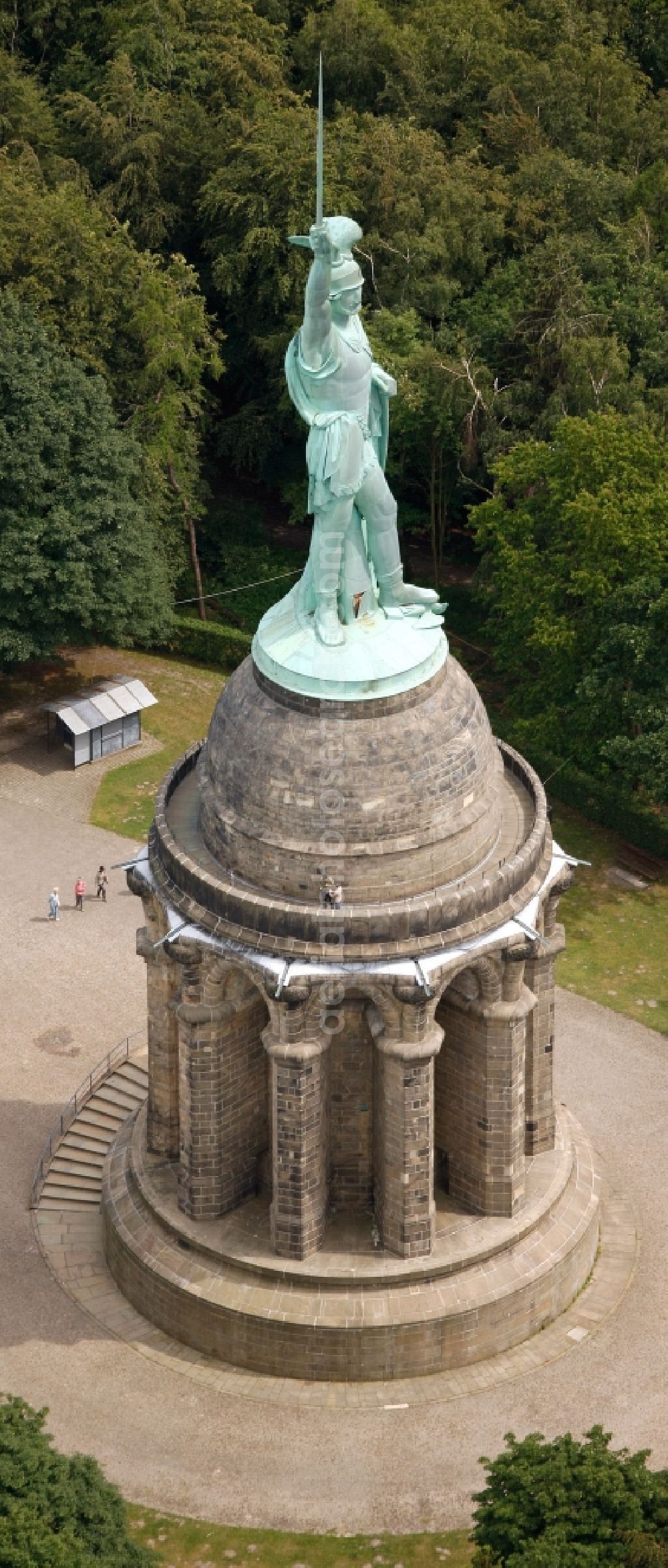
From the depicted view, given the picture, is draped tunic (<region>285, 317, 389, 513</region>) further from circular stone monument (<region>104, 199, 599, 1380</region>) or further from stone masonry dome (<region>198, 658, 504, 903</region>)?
stone masonry dome (<region>198, 658, 504, 903</region>)

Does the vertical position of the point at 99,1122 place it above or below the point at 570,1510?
below

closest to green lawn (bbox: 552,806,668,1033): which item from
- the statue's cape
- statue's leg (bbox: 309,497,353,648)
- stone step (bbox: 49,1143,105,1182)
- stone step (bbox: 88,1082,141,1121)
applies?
stone step (bbox: 88,1082,141,1121)

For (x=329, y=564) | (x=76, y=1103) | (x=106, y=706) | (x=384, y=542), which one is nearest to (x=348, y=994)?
(x=329, y=564)

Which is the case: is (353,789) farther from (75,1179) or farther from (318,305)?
(75,1179)

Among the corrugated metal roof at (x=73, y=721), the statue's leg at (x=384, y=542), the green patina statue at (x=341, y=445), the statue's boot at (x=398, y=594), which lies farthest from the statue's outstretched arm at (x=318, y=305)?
the corrugated metal roof at (x=73, y=721)

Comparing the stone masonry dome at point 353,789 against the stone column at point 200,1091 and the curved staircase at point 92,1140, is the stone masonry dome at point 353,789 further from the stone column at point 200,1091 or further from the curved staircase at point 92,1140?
the curved staircase at point 92,1140

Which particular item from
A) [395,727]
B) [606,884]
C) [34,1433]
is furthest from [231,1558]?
[606,884]
